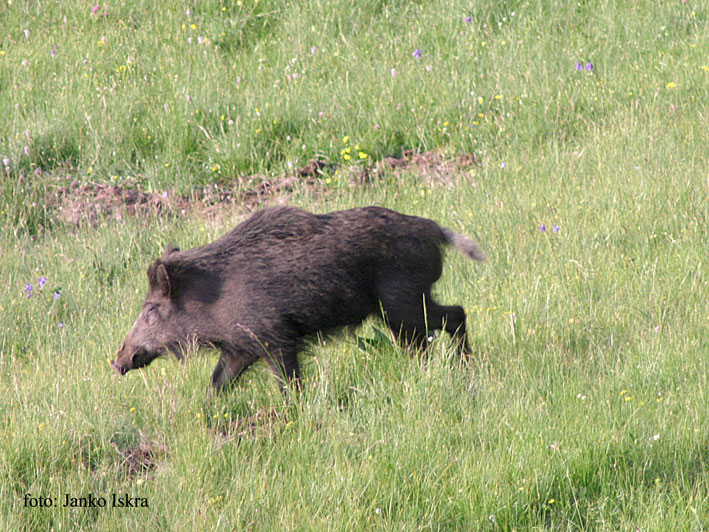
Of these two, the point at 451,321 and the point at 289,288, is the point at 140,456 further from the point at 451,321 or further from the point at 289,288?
the point at 451,321

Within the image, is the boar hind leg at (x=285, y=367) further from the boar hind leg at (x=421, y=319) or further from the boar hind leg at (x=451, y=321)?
the boar hind leg at (x=451, y=321)

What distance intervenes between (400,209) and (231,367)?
10.6 feet

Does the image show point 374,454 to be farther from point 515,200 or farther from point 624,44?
point 624,44

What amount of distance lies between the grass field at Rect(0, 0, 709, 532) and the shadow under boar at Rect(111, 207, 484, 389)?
0.19 metres

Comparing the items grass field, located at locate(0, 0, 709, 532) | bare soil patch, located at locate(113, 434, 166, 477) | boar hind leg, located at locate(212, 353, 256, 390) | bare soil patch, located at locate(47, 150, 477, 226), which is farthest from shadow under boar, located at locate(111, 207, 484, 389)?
bare soil patch, located at locate(47, 150, 477, 226)

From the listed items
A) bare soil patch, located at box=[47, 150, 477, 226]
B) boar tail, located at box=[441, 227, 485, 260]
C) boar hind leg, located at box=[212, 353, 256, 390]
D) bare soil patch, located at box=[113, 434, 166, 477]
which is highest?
boar tail, located at box=[441, 227, 485, 260]

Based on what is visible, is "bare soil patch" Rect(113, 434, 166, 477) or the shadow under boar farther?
the shadow under boar

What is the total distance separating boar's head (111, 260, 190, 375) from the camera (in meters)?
5.09

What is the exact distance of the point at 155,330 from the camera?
5.18 meters

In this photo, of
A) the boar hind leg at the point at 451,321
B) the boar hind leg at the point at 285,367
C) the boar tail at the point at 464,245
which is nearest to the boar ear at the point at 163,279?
the boar hind leg at the point at 285,367

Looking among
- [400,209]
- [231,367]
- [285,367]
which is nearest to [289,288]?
[285,367]

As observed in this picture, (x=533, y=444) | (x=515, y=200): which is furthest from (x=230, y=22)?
(x=533, y=444)

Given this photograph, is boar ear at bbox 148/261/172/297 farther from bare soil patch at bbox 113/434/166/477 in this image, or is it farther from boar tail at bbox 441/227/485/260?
boar tail at bbox 441/227/485/260

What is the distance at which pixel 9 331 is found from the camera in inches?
262
